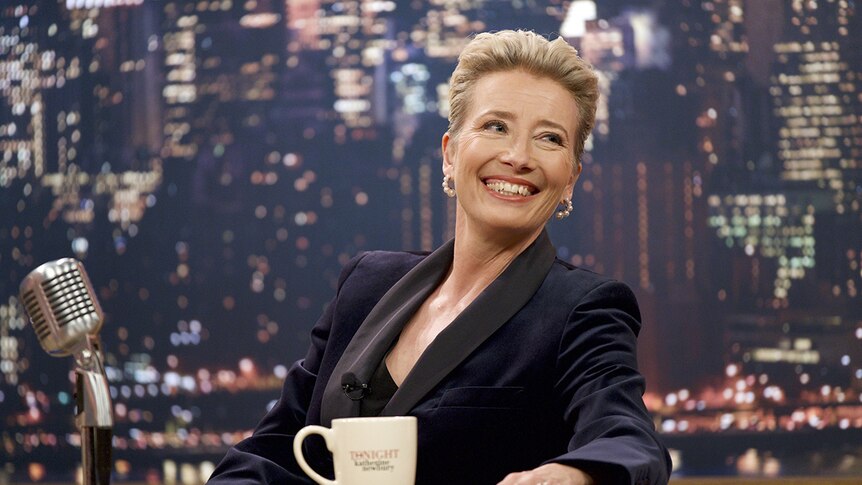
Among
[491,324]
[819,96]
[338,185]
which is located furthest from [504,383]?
[819,96]

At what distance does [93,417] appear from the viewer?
5.03ft

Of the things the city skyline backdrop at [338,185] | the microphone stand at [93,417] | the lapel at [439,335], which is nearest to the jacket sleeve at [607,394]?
the lapel at [439,335]

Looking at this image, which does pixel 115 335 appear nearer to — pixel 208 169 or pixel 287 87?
pixel 208 169

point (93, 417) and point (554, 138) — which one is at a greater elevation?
point (554, 138)

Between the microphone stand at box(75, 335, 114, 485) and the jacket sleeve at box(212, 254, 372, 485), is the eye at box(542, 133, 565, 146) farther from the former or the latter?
the microphone stand at box(75, 335, 114, 485)

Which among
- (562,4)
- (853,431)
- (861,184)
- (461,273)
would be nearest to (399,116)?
(562,4)

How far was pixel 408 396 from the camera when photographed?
129cm

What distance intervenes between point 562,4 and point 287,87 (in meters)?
1.43

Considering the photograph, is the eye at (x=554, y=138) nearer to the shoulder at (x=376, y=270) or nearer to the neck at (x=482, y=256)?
the neck at (x=482, y=256)

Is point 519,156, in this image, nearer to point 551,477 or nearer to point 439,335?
point 439,335

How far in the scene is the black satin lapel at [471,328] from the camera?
129 cm

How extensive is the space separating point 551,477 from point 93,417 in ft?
2.87

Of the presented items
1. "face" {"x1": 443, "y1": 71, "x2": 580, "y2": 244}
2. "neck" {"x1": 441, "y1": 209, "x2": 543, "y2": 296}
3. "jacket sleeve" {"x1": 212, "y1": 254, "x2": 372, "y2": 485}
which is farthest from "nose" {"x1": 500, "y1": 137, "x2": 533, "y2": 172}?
"jacket sleeve" {"x1": 212, "y1": 254, "x2": 372, "y2": 485}

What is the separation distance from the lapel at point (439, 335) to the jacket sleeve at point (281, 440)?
3.3 inches
